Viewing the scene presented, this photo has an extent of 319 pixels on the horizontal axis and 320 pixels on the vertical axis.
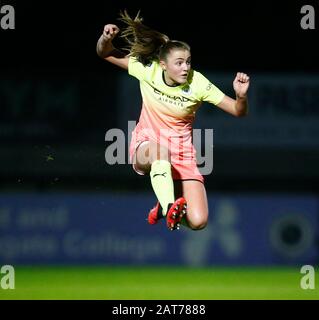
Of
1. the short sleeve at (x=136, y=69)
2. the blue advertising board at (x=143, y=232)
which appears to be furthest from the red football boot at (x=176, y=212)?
the blue advertising board at (x=143, y=232)

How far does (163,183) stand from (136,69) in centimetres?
96

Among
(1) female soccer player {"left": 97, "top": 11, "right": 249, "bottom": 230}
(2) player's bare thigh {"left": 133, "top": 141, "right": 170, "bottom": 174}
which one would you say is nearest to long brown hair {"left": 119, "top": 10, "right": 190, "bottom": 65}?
(1) female soccer player {"left": 97, "top": 11, "right": 249, "bottom": 230}

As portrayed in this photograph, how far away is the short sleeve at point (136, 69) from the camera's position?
25.3 ft

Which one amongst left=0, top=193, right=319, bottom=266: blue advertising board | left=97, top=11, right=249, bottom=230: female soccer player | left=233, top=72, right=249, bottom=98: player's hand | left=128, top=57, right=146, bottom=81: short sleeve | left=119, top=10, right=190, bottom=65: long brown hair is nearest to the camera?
left=233, top=72, right=249, bottom=98: player's hand

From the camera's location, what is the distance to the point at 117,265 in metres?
12.1

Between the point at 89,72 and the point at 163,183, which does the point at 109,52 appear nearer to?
the point at 163,183

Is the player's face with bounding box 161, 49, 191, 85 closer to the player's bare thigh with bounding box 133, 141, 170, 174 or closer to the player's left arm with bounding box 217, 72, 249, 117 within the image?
the player's left arm with bounding box 217, 72, 249, 117

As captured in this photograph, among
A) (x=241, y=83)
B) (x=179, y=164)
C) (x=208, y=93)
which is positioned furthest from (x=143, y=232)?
(x=241, y=83)

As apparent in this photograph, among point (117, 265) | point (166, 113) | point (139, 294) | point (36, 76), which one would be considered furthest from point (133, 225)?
point (166, 113)

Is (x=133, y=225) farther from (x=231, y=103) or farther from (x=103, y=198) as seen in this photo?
(x=231, y=103)

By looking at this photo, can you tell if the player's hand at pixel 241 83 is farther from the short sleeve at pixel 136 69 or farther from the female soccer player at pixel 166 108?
the short sleeve at pixel 136 69

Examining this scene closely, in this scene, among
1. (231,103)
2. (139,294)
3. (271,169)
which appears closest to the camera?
(231,103)

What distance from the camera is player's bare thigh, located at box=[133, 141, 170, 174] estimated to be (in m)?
7.52

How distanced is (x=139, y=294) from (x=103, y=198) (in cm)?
185
